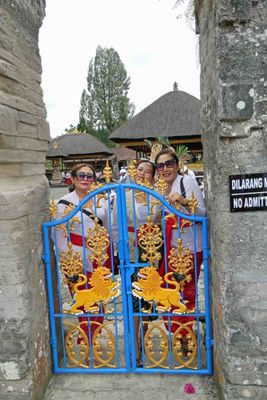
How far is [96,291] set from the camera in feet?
9.11

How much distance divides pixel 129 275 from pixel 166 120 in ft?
36.5

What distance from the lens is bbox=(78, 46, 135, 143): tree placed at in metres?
35.8

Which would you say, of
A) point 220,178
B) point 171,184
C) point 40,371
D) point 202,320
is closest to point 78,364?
point 40,371

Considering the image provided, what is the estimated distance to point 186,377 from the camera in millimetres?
2809

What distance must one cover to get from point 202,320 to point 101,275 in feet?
4.06

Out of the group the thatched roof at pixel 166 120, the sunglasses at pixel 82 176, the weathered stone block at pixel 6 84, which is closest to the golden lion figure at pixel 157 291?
the sunglasses at pixel 82 176

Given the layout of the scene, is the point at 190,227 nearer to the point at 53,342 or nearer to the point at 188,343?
the point at 188,343

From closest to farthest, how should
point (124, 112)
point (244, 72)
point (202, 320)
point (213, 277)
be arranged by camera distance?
point (244, 72), point (213, 277), point (202, 320), point (124, 112)

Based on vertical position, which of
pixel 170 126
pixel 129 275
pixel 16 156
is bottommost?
pixel 129 275

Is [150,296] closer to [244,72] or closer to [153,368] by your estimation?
[153,368]

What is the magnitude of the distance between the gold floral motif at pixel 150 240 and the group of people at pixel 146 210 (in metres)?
0.08

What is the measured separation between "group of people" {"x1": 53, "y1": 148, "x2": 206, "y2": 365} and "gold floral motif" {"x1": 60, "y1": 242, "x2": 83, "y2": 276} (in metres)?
0.08

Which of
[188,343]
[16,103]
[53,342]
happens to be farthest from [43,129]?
[188,343]

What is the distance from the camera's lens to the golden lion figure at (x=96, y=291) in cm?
275
